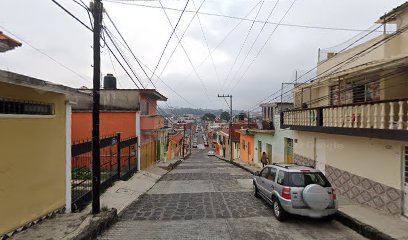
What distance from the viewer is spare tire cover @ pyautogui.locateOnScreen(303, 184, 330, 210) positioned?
8.97 metres

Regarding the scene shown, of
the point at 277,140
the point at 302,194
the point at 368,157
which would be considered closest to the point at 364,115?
the point at 368,157

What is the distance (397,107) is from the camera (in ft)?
31.2

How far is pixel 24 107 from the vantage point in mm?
7555

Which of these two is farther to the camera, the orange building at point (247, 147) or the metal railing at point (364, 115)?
the orange building at point (247, 147)

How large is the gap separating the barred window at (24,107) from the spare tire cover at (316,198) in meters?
7.04

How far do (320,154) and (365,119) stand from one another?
16.1ft

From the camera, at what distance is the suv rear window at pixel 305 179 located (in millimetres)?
9422

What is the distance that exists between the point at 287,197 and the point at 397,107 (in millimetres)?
4000

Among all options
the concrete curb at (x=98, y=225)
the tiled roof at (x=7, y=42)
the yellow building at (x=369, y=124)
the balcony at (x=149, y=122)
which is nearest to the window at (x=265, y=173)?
the yellow building at (x=369, y=124)

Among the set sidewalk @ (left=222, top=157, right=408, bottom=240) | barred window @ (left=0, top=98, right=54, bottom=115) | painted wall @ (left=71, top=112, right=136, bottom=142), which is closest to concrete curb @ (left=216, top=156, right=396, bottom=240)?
sidewalk @ (left=222, top=157, right=408, bottom=240)

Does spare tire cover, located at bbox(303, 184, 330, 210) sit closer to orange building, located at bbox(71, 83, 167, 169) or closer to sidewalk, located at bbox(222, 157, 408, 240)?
sidewalk, located at bbox(222, 157, 408, 240)

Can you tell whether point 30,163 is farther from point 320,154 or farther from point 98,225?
point 320,154

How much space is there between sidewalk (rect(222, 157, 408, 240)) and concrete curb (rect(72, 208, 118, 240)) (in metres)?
6.49

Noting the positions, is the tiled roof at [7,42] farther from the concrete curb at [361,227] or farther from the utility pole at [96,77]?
the concrete curb at [361,227]
